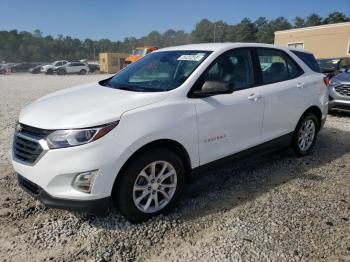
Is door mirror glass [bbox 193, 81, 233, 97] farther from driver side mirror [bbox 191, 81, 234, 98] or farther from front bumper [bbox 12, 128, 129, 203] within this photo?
front bumper [bbox 12, 128, 129, 203]

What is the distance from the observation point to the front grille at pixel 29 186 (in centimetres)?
312

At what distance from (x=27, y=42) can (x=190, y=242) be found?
330ft

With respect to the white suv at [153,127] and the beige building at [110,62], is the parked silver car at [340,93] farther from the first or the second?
the beige building at [110,62]

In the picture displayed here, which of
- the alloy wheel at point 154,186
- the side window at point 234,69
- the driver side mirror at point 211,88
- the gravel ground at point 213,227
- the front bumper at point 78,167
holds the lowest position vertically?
the gravel ground at point 213,227

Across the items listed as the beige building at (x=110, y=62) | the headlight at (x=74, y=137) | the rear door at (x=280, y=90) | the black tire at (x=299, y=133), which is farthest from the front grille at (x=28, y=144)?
the beige building at (x=110, y=62)

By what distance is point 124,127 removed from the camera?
304cm

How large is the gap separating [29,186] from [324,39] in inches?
1653

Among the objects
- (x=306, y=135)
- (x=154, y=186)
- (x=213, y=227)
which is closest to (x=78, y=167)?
(x=154, y=186)

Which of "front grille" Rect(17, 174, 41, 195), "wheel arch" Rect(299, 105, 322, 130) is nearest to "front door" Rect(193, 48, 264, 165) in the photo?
"wheel arch" Rect(299, 105, 322, 130)

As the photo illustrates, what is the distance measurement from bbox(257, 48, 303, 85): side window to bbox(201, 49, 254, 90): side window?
10.3 inches

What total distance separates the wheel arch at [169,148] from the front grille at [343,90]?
20.9 ft

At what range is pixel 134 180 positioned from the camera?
10.4 feet

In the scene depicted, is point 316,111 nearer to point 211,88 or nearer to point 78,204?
point 211,88

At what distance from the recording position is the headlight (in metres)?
2.90
